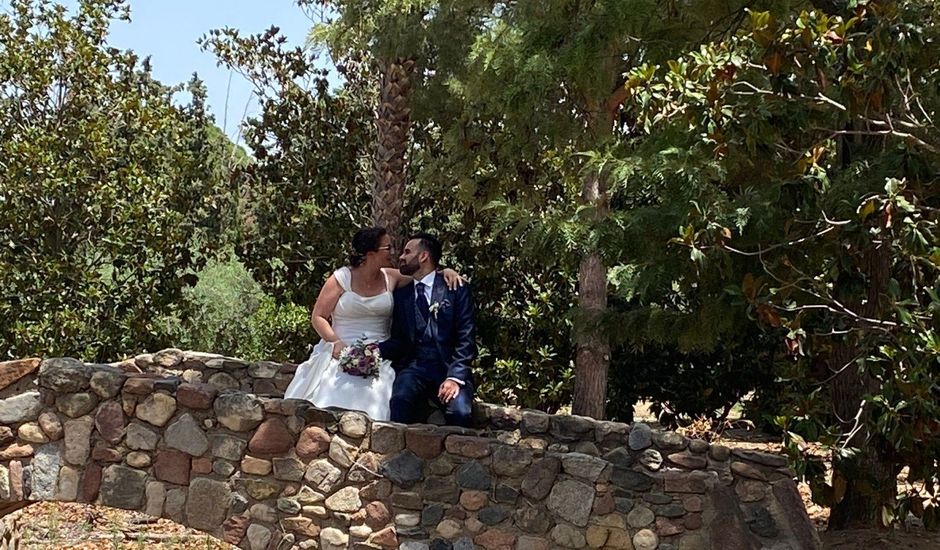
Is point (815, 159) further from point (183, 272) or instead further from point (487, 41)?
point (183, 272)

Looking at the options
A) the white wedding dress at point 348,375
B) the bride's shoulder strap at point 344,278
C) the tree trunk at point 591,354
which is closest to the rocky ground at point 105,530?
the tree trunk at point 591,354

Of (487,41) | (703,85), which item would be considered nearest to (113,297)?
(487,41)

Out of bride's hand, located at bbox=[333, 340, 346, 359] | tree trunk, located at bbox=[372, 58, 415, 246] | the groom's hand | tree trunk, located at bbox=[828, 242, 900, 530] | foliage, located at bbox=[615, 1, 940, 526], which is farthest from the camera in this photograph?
tree trunk, located at bbox=[372, 58, 415, 246]

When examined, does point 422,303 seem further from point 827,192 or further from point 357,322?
point 827,192

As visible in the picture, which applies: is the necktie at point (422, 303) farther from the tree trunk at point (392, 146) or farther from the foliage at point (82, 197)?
the foliage at point (82, 197)

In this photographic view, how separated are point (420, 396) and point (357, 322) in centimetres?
60

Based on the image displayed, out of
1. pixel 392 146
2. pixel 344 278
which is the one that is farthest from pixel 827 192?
pixel 392 146

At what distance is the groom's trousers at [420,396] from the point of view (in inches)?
238

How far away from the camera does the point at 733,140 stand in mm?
4312

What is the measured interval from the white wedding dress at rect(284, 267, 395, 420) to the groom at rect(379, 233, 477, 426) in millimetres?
102

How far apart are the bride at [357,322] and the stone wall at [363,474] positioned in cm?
71

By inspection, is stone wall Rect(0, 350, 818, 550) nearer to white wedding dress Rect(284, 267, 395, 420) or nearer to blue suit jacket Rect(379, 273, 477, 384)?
blue suit jacket Rect(379, 273, 477, 384)

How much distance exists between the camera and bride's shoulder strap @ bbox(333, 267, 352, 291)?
21.1 ft

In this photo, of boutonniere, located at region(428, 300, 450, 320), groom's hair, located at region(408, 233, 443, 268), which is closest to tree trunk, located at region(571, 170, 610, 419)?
groom's hair, located at region(408, 233, 443, 268)
